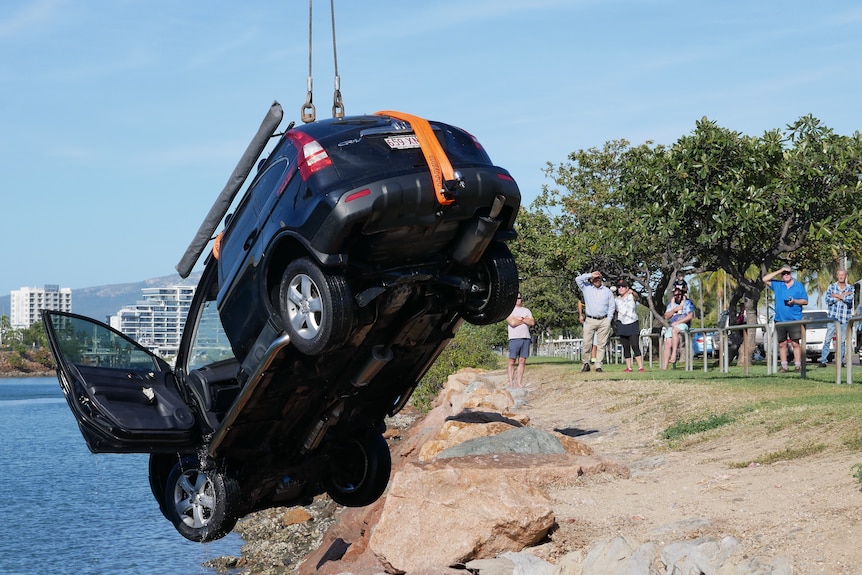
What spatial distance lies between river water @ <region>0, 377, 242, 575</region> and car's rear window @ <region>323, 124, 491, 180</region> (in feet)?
50.5

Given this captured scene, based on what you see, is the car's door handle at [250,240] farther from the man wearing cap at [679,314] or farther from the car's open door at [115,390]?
the man wearing cap at [679,314]

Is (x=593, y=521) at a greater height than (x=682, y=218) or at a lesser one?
lesser

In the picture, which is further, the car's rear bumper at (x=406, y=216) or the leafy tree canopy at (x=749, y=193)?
the leafy tree canopy at (x=749, y=193)

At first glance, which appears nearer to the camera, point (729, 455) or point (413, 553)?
point (413, 553)

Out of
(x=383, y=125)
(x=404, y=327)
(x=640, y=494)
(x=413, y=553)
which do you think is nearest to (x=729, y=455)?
(x=640, y=494)

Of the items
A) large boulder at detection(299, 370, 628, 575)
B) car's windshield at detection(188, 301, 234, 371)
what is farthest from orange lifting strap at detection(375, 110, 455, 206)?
large boulder at detection(299, 370, 628, 575)

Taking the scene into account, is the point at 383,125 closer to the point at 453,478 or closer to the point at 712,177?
the point at 453,478

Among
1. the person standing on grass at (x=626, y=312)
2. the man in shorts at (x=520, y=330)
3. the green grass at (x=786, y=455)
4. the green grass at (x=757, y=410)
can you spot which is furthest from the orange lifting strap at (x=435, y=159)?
the person standing on grass at (x=626, y=312)

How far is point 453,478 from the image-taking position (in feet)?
31.8

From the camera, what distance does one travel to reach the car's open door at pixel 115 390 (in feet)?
27.5

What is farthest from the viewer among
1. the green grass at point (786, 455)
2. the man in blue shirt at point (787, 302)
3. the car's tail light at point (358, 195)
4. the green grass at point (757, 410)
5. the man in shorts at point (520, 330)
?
the man in blue shirt at point (787, 302)

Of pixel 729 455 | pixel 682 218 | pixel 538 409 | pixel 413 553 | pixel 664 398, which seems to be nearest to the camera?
pixel 413 553

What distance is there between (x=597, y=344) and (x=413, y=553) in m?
13.1

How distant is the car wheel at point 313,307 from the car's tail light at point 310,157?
1.94ft
